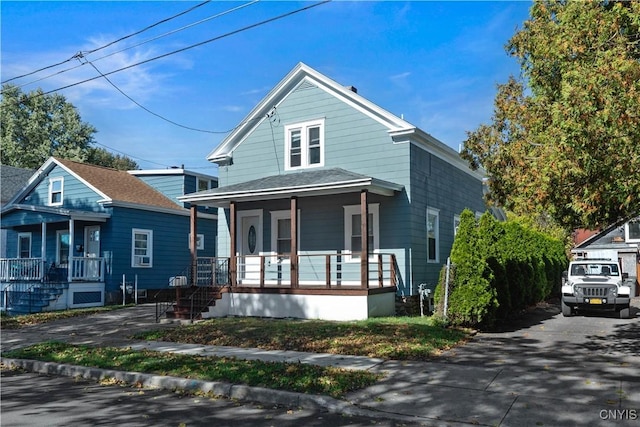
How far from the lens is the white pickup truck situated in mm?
15789

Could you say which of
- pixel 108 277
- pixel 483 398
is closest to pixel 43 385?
pixel 483 398

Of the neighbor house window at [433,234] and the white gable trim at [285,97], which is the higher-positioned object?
the white gable trim at [285,97]

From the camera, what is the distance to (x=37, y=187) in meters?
25.8

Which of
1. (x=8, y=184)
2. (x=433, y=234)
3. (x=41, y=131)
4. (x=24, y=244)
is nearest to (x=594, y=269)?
(x=433, y=234)

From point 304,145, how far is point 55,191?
13.5m

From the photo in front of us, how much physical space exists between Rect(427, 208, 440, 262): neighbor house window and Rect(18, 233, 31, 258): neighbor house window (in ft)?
63.6

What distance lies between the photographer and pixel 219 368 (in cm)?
894

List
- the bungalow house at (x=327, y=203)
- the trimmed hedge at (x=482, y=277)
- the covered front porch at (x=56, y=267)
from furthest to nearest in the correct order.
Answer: the covered front porch at (x=56, y=267)
the bungalow house at (x=327, y=203)
the trimmed hedge at (x=482, y=277)

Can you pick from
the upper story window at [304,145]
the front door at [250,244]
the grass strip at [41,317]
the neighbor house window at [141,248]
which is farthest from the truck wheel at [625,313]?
the neighbor house window at [141,248]

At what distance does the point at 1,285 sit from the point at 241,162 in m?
11.7

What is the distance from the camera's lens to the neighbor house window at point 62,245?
79.4ft

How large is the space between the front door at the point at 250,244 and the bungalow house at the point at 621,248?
20.8 meters

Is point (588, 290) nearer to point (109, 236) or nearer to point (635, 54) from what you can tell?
point (635, 54)

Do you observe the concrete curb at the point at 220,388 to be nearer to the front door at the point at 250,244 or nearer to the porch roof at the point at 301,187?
the porch roof at the point at 301,187
